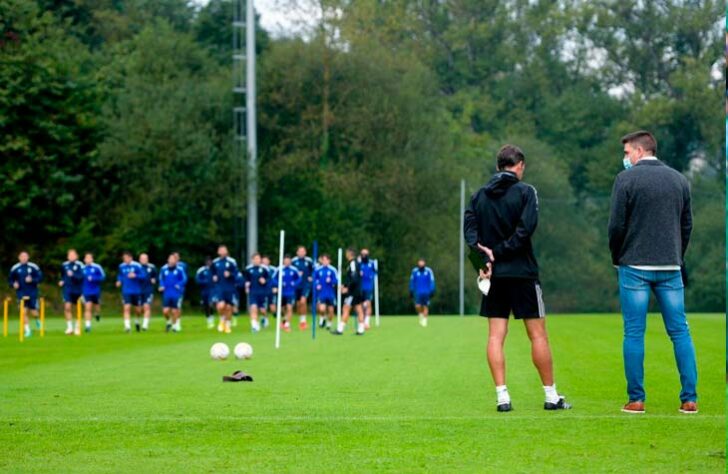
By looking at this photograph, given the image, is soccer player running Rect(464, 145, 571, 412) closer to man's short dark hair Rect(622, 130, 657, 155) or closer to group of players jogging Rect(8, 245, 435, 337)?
man's short dark hair Rect(622, 130, 657, 155)

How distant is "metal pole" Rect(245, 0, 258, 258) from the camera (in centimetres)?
5300

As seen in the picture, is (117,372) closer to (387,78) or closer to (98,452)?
(98,452)

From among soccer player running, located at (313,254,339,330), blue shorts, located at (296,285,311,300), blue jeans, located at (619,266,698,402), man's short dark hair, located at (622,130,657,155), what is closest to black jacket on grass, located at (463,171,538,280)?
blue jeans, located at (619,266,698,402)

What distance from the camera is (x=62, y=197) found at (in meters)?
56.5

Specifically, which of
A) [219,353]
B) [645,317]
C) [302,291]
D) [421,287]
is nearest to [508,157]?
[645,317]

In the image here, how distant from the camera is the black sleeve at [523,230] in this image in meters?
11.7

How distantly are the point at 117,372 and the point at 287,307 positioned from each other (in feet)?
61.7

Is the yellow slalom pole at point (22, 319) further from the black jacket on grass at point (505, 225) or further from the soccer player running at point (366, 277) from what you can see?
the black jacket on grass at point (505, 225)

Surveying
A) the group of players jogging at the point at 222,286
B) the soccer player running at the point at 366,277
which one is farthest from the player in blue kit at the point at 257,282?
the soccer player running at the point at 366,277

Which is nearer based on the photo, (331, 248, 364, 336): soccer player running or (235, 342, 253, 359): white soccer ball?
(235, 342, 253, 359): white soccer ball

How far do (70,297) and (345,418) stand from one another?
85.8 ft

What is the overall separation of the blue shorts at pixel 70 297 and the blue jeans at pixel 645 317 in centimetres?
2624

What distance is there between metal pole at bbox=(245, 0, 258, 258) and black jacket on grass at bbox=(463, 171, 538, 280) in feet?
134

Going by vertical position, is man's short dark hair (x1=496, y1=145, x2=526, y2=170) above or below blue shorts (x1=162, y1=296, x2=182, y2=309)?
above
